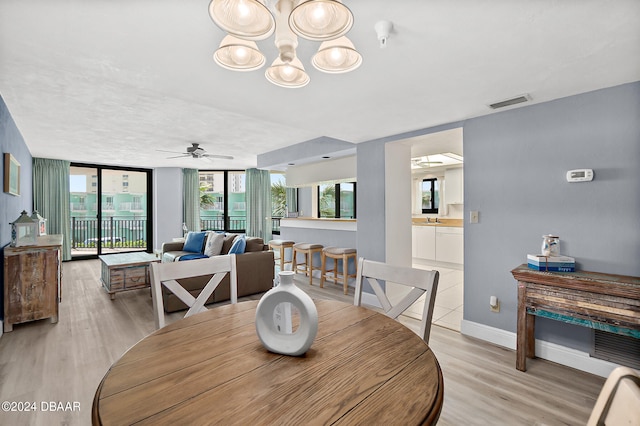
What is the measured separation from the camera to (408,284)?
5.34ft

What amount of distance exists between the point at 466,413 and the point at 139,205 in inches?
360

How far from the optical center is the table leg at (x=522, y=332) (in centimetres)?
235

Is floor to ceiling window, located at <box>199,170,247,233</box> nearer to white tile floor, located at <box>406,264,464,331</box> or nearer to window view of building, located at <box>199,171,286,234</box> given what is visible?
window view of building, located at <box>199,171,286,234</box>

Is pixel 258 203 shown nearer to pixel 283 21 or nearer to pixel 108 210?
pixel 108 210

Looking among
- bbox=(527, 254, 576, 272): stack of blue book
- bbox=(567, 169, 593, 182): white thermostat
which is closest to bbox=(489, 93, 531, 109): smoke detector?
bbox=(567, 169, 593, 182): white thermostat

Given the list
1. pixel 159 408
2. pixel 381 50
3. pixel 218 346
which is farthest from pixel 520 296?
pixel 159 408

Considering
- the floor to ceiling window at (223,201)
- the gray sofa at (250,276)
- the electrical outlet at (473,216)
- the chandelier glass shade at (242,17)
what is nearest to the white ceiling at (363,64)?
the chandelier glass shade at (242,17)

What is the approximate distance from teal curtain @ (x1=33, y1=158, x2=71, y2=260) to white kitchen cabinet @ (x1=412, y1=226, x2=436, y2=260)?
7.93 metres

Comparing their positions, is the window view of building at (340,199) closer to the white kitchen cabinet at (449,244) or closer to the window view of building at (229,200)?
the window view of building at (229,200)

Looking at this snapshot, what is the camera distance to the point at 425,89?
234 cm

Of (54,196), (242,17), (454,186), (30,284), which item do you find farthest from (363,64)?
(54,196)

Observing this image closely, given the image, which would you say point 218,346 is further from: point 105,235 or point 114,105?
point 105,235

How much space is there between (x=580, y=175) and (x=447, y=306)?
217 cm

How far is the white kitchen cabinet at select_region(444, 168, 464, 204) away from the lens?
21.5 ft
